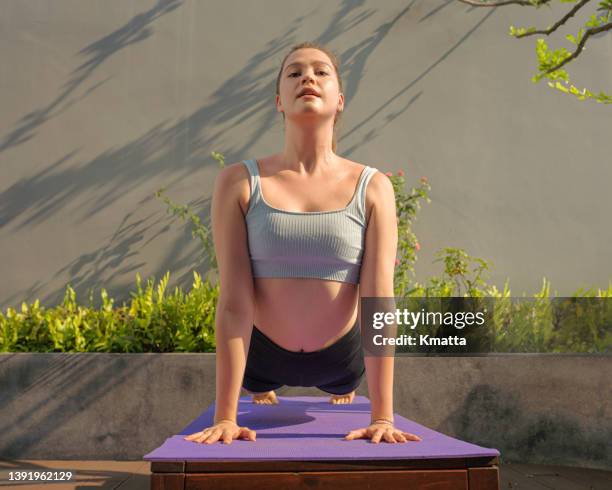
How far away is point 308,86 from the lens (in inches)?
72.8

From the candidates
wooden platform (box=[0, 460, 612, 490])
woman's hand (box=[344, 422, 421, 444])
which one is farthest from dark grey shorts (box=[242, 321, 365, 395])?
wooden platform (box=[0, 460, 612, 490])

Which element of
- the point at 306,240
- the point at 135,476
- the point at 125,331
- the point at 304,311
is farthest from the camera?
the point at 125,331

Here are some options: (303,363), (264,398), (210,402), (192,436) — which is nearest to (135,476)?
(210,402)

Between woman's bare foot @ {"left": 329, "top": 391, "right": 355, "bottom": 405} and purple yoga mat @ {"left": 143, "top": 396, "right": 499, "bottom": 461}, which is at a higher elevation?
woman's bare foot @ {"left": 329, "top": 391, "right": 355, "bottom": 405}

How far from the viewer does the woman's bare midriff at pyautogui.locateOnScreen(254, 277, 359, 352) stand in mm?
1840

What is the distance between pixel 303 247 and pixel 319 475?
0.64 metres

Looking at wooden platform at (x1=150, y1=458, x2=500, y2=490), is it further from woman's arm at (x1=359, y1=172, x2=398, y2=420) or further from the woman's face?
the woman's face

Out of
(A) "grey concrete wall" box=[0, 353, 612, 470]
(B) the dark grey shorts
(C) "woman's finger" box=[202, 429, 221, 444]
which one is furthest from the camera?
(A) "grey concrete wall" box=[0, 353, 612, 470]

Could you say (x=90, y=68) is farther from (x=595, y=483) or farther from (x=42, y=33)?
(x=595, y=483)

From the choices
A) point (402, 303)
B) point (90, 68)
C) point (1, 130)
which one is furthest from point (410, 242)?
point (1, 130)

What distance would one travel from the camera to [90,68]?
18.7 feet

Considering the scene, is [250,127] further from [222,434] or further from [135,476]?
[222,434]

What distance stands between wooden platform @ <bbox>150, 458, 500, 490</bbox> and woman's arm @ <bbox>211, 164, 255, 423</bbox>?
0.27m

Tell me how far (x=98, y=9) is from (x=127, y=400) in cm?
377
